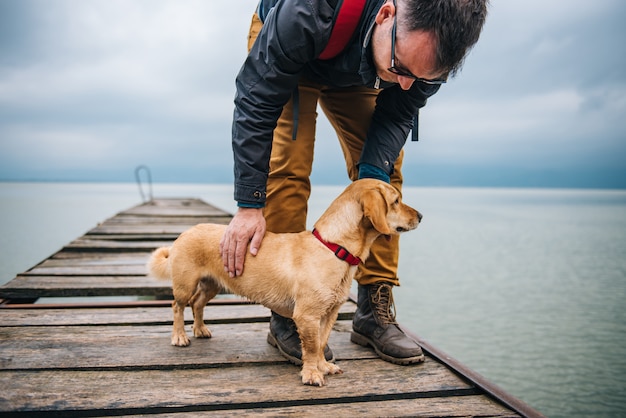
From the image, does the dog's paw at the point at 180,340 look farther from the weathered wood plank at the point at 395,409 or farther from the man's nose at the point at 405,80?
the man's nose at the point at 405,80

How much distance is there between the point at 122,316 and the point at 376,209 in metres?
2.13

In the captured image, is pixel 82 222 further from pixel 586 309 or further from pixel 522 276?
pixel 586 309

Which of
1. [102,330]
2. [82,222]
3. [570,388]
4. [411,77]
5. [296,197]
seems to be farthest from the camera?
[82,222]

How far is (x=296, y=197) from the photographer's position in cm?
292

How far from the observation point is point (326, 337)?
2621 mm

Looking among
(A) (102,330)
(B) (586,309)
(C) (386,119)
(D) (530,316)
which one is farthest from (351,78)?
(B) (586,309)

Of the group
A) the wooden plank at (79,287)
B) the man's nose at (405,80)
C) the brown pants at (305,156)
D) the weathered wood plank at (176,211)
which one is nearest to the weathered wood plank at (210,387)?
the brown pants at (305,156)

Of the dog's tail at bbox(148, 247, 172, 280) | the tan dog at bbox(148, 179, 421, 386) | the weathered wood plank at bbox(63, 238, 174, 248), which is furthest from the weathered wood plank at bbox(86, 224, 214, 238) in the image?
the tan dog at bbox(148, 179, 421, 386)

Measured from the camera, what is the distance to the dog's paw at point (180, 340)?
284 cm

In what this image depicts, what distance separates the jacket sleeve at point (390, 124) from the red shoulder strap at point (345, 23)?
61 centimetres

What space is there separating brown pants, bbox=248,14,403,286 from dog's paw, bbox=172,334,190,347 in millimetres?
829

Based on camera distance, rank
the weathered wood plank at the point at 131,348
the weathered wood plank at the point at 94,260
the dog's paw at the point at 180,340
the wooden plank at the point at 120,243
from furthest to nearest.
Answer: the wooden plank at the point at 120,243
the weathered wood plank at the point at 94,260
the dog's paw at the point at 180,340
the weathered wood plank at the point at 131,348

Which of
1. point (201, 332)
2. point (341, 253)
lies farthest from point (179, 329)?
point (341, 253)

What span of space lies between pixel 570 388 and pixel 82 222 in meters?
23.0
